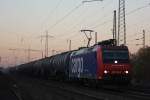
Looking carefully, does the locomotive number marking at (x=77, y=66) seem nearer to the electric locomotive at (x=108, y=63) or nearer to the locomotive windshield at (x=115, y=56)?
the electric locomotive at (x=108, y=63)

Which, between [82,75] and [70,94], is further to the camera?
[82,75]

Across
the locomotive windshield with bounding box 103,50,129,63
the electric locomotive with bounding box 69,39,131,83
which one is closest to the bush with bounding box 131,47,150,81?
the electric locomotive with bounding box 69,39,131,83

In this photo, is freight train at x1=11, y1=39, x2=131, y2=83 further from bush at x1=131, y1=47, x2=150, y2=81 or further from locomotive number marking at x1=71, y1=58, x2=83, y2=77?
bush at x1=131, y1=47, x2=150, y2=81

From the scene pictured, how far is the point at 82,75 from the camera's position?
4000 cm

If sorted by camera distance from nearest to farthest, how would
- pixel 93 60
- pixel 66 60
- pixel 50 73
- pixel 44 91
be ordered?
pixel 44 91
pixel 93 60
pixel 66 60
pixel 50 73

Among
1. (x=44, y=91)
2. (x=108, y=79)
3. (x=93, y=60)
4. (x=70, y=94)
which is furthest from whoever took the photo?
(x=93, y=60)

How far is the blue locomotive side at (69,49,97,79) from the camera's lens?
36281mm

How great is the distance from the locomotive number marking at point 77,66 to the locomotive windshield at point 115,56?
5757 mm

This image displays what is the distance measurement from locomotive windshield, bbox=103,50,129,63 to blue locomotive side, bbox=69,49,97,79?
3.11 feet

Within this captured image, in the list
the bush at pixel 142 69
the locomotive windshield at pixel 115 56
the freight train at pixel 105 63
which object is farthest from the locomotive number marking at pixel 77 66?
the bush at pixel 142 69

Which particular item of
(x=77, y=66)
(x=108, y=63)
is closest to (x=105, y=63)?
(x=108, y=63)

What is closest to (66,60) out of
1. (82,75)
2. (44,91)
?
(82,75)

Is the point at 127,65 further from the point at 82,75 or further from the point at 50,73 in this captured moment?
the point at 50,73

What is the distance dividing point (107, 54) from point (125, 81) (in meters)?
2.46
